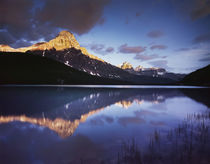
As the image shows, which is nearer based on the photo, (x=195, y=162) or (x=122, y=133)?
(x=195, y=162)

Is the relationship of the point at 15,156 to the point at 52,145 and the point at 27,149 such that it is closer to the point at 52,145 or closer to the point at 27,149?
the point at 27,149

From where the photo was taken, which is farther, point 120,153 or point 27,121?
point 27,121

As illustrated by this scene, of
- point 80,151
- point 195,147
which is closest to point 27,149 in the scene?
point 80,151

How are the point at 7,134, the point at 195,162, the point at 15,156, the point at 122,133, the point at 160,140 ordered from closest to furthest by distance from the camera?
the point at 195,162 < the point at 15,156 < the point at 160,140 < the point at 7,134 < the point at 122,133

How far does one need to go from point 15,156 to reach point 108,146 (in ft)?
23.1

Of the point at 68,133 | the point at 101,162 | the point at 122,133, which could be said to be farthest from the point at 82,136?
the point at 101,162

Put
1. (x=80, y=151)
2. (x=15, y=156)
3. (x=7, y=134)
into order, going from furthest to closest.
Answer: (x=7, y=134) < (x=80, y=151) < (x=15, y=156)

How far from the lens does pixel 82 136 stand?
14.3m

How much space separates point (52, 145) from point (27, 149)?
1.90m

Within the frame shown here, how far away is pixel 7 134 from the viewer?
46.6ft

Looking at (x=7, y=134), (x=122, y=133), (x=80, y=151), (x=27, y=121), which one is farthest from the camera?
(x=27, y=121)

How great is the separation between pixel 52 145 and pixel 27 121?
9.65m

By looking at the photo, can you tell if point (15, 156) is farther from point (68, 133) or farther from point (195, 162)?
point (195, 162)

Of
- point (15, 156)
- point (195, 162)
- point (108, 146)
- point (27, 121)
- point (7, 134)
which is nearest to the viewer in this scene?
point (195, 162)
